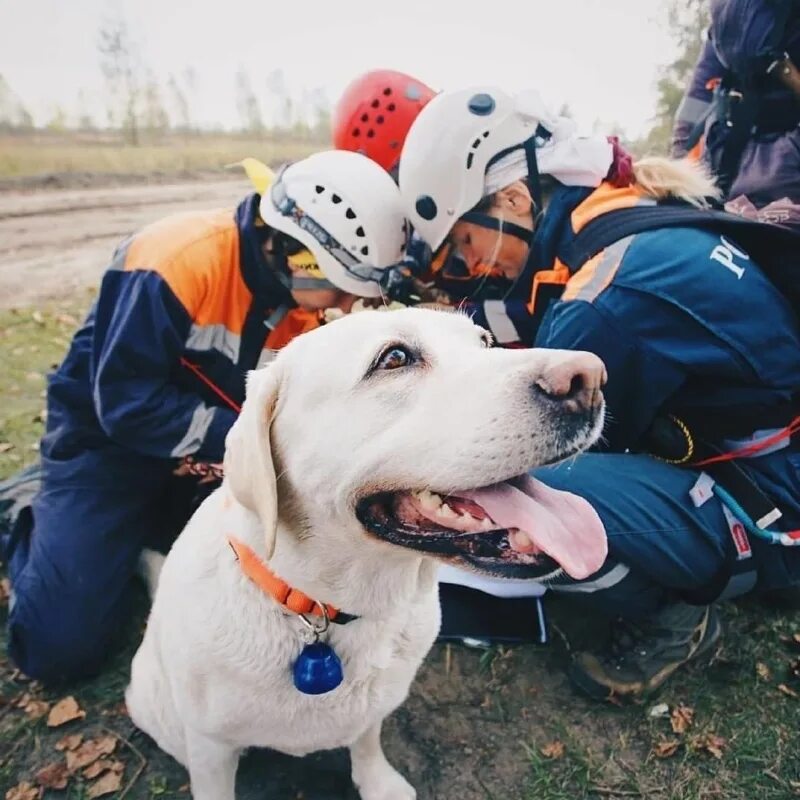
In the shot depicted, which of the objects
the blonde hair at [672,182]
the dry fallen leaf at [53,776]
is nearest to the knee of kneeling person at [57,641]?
the dry fallen leaf at [53,776]

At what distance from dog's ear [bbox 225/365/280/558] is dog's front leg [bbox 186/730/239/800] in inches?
31.9

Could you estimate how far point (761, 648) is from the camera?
10.2 ft

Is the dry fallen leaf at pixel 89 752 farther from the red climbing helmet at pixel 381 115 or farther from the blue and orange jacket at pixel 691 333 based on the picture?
the red climbing helmet at pixel 381 115

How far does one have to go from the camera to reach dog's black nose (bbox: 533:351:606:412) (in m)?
1.53

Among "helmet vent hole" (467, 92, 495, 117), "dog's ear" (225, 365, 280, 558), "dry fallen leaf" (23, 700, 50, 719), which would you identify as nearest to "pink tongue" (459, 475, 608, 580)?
"dog's ear" (225, 365, 280, 558)

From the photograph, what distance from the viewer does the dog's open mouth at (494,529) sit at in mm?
1688

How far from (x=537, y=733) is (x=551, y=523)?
150 cm

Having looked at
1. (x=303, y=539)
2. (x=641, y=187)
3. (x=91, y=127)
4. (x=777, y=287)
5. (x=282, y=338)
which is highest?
(x=641, y=187)

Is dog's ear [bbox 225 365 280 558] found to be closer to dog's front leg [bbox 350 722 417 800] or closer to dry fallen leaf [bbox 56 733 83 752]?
dog's front leg [bbox 350 722 417 800]

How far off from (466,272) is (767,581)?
6.06ft

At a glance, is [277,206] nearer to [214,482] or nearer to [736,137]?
[214,482]

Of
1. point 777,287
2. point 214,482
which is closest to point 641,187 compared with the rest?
point 777,287

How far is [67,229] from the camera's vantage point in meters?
9.76

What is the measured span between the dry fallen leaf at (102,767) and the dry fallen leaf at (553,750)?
1.64 meters
